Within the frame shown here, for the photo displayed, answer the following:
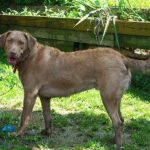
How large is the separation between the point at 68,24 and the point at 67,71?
14.0 ft

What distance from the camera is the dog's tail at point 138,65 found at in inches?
257

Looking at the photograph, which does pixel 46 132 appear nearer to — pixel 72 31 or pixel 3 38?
pixel 3 38

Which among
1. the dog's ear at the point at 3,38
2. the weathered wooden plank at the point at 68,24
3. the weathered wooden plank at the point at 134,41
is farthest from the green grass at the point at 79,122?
the weathered wooden plank at the point at 68,24

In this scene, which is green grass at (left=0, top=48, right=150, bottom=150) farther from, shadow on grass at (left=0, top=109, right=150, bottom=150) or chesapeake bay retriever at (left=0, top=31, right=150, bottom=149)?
chesapeake bay retriever at (left=0, top=31, right=150, bottom=149)

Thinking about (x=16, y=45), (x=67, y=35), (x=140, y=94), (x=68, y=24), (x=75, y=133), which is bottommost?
(x=140, y=94)

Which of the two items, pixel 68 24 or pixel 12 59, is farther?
pixel 68 24

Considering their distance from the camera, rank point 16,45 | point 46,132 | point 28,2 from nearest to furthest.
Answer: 1. point 16,45
2. point 46,132
3. point 28,2

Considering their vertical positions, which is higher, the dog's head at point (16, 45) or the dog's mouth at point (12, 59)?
the dog's head at point (16, 45)

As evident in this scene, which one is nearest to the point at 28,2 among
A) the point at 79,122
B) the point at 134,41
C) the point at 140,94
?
the point at 134,41

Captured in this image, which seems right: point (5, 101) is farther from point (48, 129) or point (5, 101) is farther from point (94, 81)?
point (94, 81)

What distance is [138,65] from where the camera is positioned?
6523mm

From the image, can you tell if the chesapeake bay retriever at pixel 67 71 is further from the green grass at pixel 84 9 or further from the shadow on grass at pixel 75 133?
the green grass at pixel 84 9

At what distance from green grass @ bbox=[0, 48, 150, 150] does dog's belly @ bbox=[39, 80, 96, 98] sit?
63cm

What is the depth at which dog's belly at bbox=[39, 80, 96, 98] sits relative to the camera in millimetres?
6710
